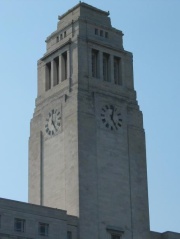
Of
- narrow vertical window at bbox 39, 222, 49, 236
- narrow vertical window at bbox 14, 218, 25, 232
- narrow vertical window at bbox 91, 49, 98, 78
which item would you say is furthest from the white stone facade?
narrow vertical window at bbox 14, 218, 25, 232

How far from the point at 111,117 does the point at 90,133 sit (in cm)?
426

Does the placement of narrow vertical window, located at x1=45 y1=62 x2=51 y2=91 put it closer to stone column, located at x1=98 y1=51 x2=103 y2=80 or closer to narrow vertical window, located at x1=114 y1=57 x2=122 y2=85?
stone column, located at x1=98 y1=51 x2=103 y2=80

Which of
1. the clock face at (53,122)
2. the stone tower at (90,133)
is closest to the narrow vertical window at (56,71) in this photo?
the stone tower at (90,133)

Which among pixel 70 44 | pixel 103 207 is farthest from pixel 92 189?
pixel 70 44

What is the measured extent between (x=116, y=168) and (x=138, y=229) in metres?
7.25

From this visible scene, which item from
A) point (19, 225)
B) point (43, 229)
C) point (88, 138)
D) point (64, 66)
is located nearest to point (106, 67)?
point (64, 66)

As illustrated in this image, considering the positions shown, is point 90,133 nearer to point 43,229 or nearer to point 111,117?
point 111,117

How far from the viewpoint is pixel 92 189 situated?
96688 millimetres

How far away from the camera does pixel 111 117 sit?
103m

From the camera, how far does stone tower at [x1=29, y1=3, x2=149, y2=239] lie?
97.1 metres

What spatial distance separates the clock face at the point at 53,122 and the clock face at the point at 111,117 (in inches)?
204

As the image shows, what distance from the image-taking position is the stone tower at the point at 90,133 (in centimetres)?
9706

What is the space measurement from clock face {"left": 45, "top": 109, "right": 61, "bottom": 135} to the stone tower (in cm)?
12

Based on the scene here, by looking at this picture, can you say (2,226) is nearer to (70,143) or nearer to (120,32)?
(70,143)
